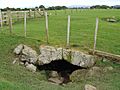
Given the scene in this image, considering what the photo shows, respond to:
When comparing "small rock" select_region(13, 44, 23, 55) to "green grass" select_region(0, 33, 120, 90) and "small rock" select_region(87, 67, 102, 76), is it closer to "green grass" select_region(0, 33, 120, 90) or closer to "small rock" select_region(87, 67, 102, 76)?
"green grass" select_region(0, 33, 120, 90)

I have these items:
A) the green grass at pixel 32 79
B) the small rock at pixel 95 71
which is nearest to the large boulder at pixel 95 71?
the small rock at pixel 95 71

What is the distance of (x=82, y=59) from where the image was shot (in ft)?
44.4

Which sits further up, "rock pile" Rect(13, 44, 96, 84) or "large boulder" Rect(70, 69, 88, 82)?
"rock pile" Rect(13, 44, 96, 84)

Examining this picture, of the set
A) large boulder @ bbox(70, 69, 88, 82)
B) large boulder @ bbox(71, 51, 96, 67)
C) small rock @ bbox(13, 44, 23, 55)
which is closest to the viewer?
large boulder @ bbox(70, 69, 88, 82)

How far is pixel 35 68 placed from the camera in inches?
526

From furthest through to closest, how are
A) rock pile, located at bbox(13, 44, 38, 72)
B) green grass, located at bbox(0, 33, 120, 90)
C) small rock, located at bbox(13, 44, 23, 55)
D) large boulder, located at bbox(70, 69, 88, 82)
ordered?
1. small rock, located at bbox(13, 44, 23, 55)
2. rock pile, located at bbox(13, 44, 38, 72)
3. large boulder, located at bbox(70, 69, 88, 82)
4. green grass, located at bbox(0, 33, 120, 90)

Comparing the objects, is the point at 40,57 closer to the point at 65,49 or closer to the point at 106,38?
the point at 65,49

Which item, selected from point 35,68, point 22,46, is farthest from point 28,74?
point 22,46

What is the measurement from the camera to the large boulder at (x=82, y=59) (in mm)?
13484

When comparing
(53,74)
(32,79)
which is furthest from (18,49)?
(32,79)

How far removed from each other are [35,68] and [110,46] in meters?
4.18

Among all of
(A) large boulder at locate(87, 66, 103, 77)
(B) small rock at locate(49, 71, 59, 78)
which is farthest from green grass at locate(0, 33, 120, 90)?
(B) small rock at locate(49, 71, 59, 78)

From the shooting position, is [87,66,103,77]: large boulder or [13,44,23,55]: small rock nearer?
[87,66,103,77]: large boulder

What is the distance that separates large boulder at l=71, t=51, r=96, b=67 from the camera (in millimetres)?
13484
